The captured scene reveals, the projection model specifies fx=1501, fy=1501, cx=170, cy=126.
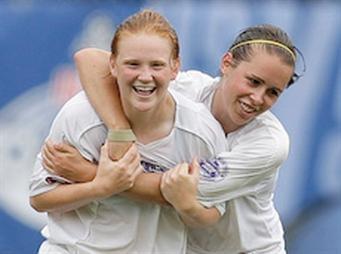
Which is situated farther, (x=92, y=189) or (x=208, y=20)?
(x=208, y=20)

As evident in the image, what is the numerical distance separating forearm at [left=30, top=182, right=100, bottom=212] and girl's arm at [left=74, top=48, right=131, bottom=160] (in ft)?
0.43

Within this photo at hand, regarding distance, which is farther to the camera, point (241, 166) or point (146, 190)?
point (241, 166)

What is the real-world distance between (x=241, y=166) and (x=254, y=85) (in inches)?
10.6

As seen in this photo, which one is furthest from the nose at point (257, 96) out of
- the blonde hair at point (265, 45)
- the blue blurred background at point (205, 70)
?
the blue blurred background at point (205, 70)

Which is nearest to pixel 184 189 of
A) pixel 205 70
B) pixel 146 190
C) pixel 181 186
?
pixel 181 186

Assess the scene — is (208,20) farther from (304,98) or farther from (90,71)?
(90,71)

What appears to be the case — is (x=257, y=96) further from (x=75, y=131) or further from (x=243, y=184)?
(x=75, y=131)

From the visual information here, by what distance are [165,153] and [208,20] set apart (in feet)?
12.0

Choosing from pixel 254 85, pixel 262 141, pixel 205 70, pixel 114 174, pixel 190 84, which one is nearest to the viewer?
pixel 114 174

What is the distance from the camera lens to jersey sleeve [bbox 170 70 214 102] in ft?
16.2

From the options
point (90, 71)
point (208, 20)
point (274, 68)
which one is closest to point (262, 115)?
point (274, 68)

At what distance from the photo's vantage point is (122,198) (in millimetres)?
4766

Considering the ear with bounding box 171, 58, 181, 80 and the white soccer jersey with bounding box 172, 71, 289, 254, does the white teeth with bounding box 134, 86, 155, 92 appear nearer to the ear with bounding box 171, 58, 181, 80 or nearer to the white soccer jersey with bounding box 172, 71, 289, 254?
the ear with bounding box 171, 58, 181, 80

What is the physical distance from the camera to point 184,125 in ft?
15.5
